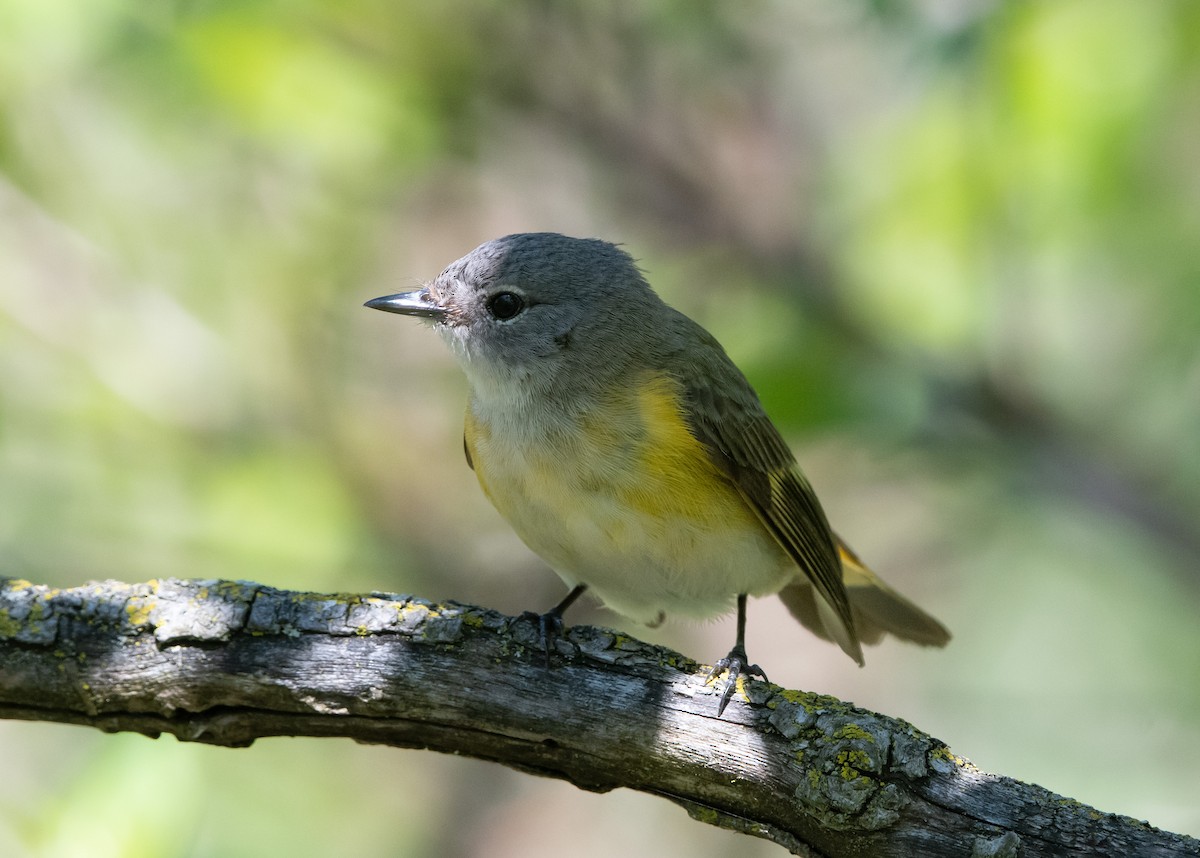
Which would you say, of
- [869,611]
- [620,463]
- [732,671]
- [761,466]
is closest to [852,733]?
[732,671]

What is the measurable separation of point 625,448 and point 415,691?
3.61 ft

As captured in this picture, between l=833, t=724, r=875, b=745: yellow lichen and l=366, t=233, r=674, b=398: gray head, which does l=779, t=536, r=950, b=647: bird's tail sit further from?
l=833, t=724, r=875, b=745: yellow lichen

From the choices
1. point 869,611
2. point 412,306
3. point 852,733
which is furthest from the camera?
point 869,611

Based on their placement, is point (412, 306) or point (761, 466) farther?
point (412, 306)

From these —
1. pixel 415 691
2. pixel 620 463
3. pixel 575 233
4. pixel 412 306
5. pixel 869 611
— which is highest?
pixel 575 233

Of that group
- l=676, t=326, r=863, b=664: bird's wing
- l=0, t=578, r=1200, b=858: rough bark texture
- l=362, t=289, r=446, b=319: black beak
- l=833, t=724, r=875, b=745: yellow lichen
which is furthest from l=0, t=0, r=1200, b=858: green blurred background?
l=833, t=724, r=875, b=745: yellow lichen

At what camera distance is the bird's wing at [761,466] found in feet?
13.2

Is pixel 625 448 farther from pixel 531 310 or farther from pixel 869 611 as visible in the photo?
pixel 869 611

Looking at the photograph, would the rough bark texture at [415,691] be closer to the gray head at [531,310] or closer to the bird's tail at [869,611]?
the gray head at [531,310]

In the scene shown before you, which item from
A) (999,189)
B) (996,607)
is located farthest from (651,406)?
(996,607)

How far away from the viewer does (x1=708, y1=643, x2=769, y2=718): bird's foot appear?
302 cm

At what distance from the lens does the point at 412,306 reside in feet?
14.2

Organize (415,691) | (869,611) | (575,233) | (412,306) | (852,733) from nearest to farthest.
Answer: (852,733), (415,691), (412,306), (869,611), (575,233)

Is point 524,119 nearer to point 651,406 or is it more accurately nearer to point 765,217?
point 765,217
